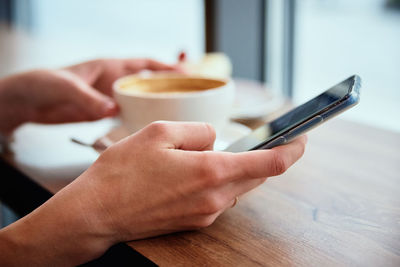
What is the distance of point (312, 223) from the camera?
0.49 meters

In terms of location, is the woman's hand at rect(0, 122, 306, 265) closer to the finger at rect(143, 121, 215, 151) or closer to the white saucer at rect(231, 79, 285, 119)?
the finger at rect(143, 121, 215, 151)

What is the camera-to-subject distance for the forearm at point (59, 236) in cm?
45

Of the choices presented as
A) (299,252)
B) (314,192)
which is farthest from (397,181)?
(299,252)

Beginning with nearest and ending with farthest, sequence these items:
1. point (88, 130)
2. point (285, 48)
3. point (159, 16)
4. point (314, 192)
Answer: point (314, 192) < point (88, 130) < point (285, 48) < point (159, 16)

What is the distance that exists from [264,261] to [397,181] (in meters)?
0.26

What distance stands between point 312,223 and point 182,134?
18cm

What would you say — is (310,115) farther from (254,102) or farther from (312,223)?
(254,102)

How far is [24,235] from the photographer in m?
0.46

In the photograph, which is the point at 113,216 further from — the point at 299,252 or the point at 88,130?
the point at 88,130

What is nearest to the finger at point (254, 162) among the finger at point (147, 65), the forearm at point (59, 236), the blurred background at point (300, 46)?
the forearm at point (59, 236)

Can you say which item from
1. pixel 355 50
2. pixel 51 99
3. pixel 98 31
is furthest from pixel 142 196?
pixel 98 31

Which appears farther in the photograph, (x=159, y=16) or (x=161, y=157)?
(x=159, y=16)

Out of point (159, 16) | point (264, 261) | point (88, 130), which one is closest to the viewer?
point (264, 261)

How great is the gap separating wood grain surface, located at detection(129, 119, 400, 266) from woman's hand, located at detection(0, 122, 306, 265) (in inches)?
1.3
